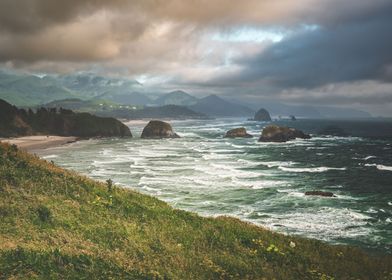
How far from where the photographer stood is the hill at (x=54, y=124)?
139 metres

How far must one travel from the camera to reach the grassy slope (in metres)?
15.8

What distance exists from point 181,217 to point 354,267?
978 centimetres

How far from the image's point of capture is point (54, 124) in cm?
15312

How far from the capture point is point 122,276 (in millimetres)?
15344

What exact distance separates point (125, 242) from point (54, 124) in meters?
144

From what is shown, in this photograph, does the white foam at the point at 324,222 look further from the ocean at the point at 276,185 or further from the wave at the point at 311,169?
the wave at the point at 311,169

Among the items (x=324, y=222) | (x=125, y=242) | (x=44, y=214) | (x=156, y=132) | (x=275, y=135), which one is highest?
(x=156, y=132)

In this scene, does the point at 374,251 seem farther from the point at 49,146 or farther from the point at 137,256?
the point at 49,146

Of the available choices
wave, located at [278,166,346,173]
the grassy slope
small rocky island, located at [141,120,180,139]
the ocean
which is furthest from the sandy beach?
the grassy slope

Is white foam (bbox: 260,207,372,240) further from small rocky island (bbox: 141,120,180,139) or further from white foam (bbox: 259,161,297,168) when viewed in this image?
small rocky island (bbox: 141,120,180,139)

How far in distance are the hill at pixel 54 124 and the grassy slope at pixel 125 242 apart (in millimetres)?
123991

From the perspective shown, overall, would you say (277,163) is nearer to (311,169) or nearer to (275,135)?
(311,169)

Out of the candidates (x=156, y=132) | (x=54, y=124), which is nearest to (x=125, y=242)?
(x=156, y=132)

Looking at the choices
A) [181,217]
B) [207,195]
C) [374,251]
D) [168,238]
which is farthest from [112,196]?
[207,195]
